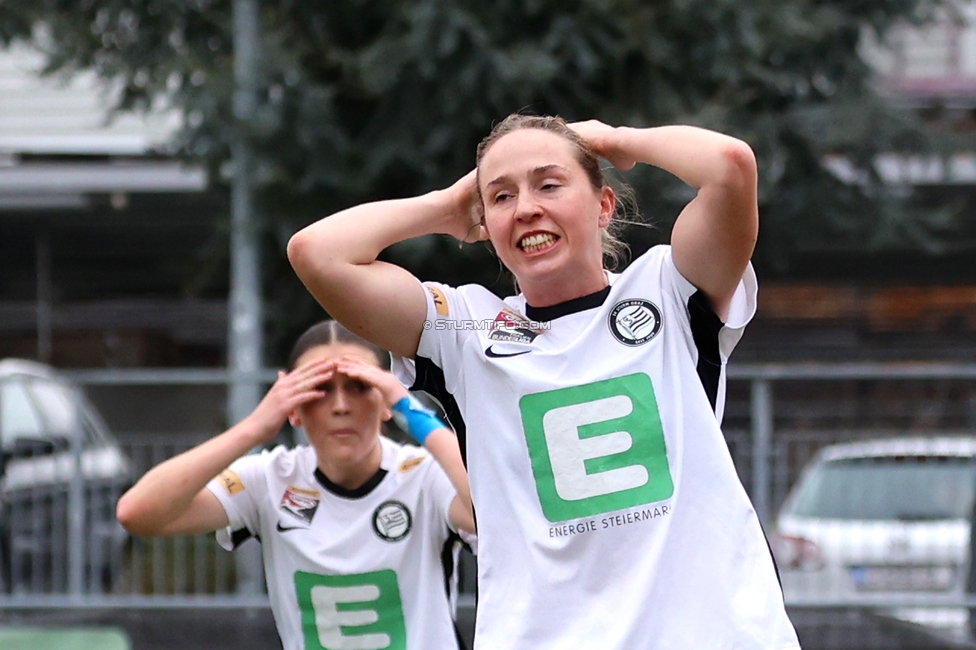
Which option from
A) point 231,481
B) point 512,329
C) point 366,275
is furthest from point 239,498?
point 512,329

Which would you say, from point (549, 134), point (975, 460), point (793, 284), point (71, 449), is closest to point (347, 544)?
point (549, 134)

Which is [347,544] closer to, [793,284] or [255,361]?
[255,361]

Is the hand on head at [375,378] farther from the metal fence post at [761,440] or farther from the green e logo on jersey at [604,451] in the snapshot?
the metal fence post at [761,440]

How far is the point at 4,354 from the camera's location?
51.9 feet

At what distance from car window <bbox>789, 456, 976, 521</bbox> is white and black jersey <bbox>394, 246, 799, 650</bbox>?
4.90 m

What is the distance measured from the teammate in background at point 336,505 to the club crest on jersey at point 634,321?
107 cm

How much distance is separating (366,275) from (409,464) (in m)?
1.36

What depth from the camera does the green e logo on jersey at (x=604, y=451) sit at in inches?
105

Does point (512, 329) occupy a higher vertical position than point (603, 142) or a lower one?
lower

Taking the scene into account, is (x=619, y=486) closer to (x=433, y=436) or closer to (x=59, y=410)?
(x=433, y=436)

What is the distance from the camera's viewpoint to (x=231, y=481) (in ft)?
13.5

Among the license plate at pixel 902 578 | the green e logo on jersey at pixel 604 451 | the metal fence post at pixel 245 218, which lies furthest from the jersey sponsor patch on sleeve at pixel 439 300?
the license plate at pixel 902 578

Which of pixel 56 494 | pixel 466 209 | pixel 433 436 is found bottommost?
pixel 56 494

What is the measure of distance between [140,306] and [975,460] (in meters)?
10.5
